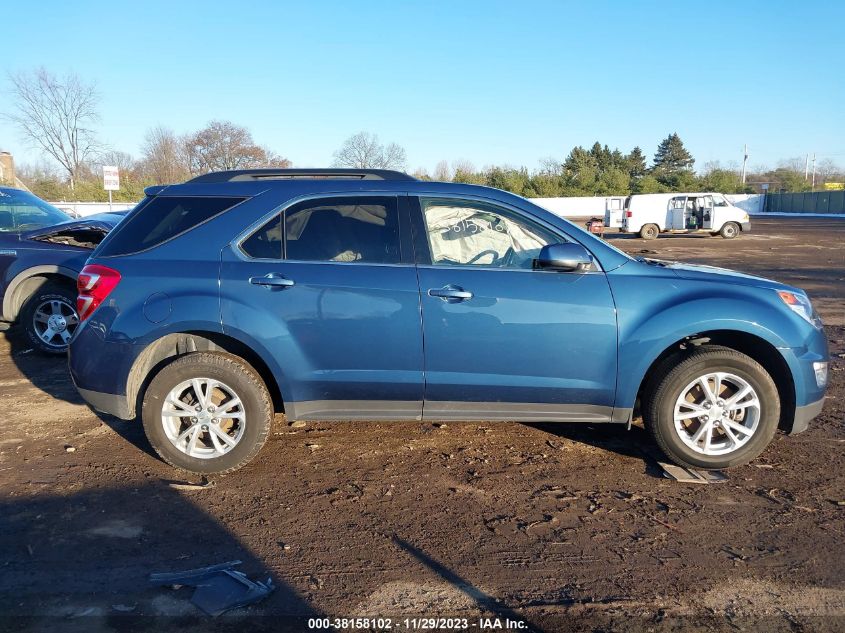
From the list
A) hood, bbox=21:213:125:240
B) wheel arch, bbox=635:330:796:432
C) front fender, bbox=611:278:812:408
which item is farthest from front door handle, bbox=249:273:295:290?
hood, bbox=21:213:125:240

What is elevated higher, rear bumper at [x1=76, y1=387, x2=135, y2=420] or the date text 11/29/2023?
rear bumper at [x1=76, y1=387, x2=135, y2=420]

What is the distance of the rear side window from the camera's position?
13.6ft

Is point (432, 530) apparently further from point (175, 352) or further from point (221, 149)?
point (221, 149)

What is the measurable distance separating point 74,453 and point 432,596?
122 inches

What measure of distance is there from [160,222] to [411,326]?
1876 millimetres

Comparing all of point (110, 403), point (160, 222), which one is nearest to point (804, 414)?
point (160, 222)

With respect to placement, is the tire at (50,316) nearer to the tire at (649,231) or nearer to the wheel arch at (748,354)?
the wheel arch at (748,354)

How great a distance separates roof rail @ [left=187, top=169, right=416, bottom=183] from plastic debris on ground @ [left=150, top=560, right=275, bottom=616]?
2.58m

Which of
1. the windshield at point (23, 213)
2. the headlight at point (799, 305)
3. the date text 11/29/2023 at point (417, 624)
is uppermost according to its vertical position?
the windshield at point (23, 213)

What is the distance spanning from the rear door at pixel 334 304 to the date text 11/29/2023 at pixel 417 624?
1563mm

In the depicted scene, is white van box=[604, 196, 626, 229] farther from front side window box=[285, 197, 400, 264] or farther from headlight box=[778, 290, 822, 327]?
front side window box=[285, 197, 400, 264]

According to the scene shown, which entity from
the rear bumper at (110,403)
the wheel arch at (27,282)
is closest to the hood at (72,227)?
the wheel arch at (27,282)

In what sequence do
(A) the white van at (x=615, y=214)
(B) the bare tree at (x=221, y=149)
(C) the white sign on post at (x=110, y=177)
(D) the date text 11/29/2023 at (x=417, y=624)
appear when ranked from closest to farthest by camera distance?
(D) the date text 11/29/2023 at (x=417, y=624), (C) the white sign on post at (x=110, y=177), (A) the white van at (x=615, y=214), (B) the bare tree at (x=221, y=149)

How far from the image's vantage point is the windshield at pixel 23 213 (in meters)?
7.41
